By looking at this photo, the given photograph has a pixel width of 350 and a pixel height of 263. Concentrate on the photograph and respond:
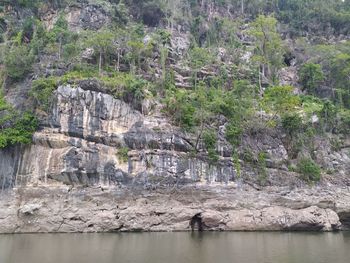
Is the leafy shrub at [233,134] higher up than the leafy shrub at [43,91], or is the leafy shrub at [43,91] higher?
the leafy shrub at [43,91]

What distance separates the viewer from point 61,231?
104ft

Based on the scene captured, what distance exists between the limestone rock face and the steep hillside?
0.10 meters

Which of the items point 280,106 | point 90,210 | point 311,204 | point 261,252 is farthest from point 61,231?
point 280,106

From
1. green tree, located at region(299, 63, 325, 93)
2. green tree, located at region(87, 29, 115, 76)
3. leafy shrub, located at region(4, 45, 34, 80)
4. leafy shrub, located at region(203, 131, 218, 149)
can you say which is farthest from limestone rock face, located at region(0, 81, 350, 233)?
green tree, located at region(299, 63, 325, 93)

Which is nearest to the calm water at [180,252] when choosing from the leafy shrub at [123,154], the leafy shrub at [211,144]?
the leafy shrub at [123,154]

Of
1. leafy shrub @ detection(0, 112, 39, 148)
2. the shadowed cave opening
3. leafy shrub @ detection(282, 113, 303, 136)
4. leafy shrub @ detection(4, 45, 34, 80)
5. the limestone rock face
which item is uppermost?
leafy shrub @ detection(4, 45, 34, 80)

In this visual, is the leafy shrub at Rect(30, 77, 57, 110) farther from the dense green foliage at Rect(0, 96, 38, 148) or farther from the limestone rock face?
the dense green foliage at Rect(0, 96, 38, 148)

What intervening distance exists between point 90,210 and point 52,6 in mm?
33382

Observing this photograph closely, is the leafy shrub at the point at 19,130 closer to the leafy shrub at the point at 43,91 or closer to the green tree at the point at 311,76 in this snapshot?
the leafy shrub at the point at 43,91

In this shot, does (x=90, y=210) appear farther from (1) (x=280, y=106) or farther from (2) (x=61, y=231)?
(1) (x=280, y=106)

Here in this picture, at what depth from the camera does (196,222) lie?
33.6 meters

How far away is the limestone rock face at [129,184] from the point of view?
107 ft

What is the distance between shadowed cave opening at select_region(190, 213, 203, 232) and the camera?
109 feet

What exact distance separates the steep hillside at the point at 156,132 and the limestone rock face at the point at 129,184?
10 cm
